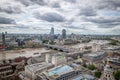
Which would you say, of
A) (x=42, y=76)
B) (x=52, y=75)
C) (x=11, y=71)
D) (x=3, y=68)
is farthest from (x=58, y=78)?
(x=3, y=68)

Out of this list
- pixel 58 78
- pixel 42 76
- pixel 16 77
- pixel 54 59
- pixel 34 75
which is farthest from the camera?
pixel 54 59

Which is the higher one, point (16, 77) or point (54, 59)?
point (54, 59)

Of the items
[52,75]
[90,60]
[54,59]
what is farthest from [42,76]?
[90,60]

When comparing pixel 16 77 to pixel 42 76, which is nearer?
pixel 42 76

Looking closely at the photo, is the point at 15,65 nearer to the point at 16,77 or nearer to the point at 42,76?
the point at 16,77

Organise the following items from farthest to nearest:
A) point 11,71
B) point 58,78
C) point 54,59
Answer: point 54,59 < point 11,71 < point 58,78

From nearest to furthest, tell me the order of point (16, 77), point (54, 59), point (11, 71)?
1. point (16, 77)
2. point (11, 71)
3. point (54, 59)

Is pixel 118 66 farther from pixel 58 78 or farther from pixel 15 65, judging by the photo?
pixel 15 65

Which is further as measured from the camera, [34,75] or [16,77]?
[16,77]

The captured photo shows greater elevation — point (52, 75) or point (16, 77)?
point (52, 75)
